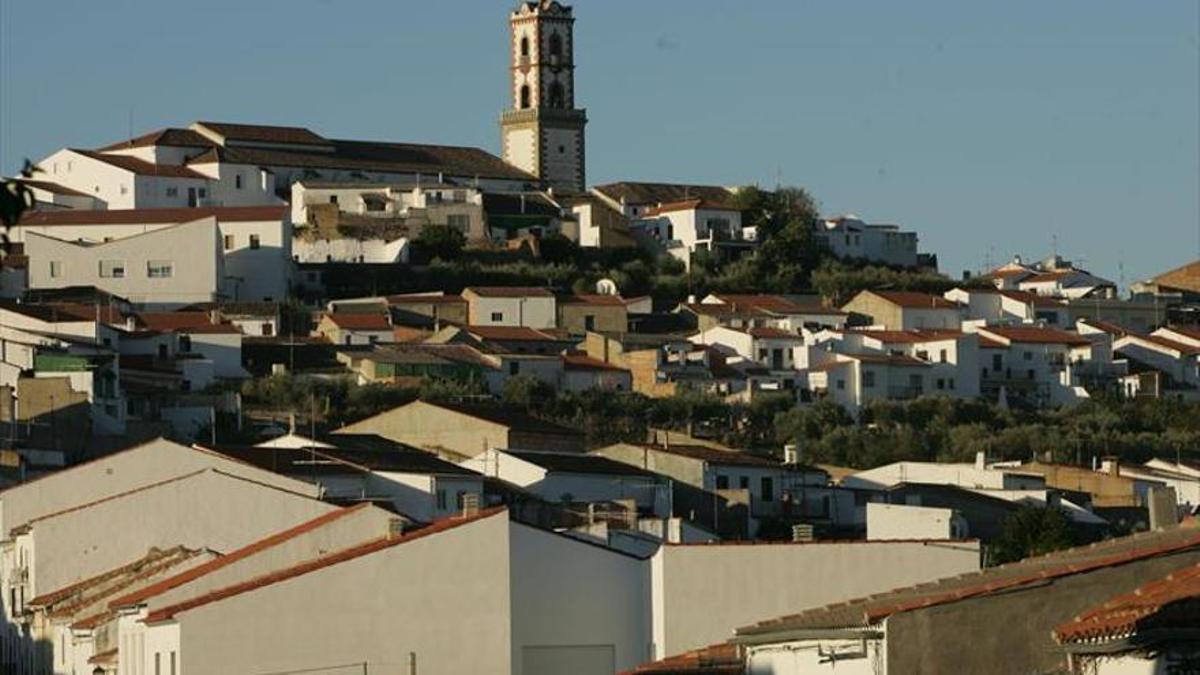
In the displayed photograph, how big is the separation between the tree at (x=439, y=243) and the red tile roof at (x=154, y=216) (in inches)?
321

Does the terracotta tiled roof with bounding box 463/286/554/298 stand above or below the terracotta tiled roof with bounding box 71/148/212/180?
below

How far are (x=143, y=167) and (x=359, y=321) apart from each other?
16.8 metres

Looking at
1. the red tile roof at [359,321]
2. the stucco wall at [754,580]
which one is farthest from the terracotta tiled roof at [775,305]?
the stucco wall at [754,580]

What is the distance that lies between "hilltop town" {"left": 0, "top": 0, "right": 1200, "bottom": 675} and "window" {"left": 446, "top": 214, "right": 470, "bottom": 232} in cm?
28

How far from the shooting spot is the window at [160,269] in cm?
10400

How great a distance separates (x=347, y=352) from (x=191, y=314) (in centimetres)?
483

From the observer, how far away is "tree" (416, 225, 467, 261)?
384 ft

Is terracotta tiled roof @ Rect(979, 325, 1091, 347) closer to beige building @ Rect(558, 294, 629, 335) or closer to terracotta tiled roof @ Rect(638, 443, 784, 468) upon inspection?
beige building @ Rect(558, 294, 629, 335)

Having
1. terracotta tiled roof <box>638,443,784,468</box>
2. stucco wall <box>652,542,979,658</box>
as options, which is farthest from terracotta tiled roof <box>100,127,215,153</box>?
stucco wall <box>652,542,979,658</box>

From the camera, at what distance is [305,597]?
31125mm

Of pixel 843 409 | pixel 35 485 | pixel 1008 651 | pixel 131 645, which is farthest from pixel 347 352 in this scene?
pixel 1008 651

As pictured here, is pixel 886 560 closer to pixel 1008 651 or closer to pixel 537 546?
pixel 537 546

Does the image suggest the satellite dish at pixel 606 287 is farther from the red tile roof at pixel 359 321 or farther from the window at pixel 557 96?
the window at pixel 557 96

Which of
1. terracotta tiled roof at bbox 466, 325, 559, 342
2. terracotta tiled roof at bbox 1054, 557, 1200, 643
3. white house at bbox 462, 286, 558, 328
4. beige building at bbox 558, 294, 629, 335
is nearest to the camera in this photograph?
terracotta tiled roof at bbox 1054, 557, 1200, 643
